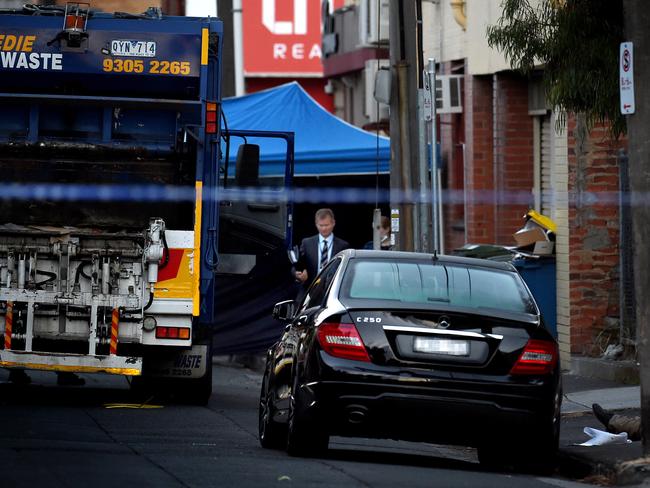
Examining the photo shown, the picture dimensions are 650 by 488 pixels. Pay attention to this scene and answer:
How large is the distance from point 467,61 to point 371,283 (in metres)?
12.6

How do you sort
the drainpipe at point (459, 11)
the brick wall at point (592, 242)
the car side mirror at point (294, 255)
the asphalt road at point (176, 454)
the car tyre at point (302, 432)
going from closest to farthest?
1. the asphalt road at point (176, 454)
2. the car tyre at point (302, 432)
3. the car side mirror at point (294, 255)
4. the brick wall at point (592, 242)
5. the drainpipe at point (459, 11)

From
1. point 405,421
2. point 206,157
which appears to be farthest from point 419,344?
point 206,157

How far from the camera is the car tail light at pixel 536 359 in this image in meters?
10.4

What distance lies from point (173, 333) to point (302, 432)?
357 centimetres

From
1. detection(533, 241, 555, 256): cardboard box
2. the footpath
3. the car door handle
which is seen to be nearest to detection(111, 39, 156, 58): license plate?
the car door handle

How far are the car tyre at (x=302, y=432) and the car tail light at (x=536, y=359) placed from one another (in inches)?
48.9

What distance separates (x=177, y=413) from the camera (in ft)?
46.1

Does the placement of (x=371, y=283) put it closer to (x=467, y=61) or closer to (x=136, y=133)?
(x=136, y=133)

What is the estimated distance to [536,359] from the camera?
34.1 feet

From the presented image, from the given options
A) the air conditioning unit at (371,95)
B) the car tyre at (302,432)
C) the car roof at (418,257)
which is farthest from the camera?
the air conditioning unit at (371,95)

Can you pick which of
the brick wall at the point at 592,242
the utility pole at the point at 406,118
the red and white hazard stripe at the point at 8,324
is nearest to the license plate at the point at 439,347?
the red and white hazard stripe at the point at 8,324

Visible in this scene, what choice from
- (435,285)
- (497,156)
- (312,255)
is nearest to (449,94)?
(497,156)

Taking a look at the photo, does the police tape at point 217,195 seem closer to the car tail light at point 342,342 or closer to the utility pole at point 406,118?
the utility pole at point 406,118

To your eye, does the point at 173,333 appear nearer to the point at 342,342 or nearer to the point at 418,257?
the point at 418,257
